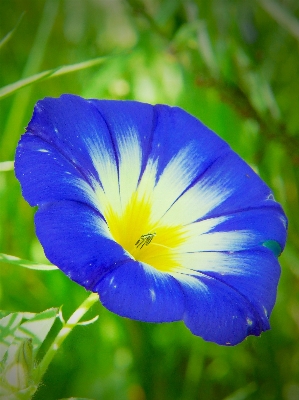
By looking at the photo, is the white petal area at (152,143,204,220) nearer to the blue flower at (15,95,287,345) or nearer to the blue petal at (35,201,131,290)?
the blue flower at (15,95,287,345)

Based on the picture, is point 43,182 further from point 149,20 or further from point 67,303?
point 149,20

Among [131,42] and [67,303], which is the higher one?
[131,42]

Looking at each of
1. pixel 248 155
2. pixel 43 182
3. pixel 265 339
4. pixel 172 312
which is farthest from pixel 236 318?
pixel 248 155

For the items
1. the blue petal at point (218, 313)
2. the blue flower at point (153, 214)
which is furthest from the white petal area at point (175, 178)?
the blue petal at point (218, 313)

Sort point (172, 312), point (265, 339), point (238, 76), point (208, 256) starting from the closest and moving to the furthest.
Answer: point (172, 312) < point (208, 256) < point (265, 339) < point (238, 76)

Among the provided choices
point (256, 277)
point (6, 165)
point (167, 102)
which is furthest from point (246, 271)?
point (167, 102)

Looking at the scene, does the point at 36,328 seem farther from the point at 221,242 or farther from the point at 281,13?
the point at 281,13
